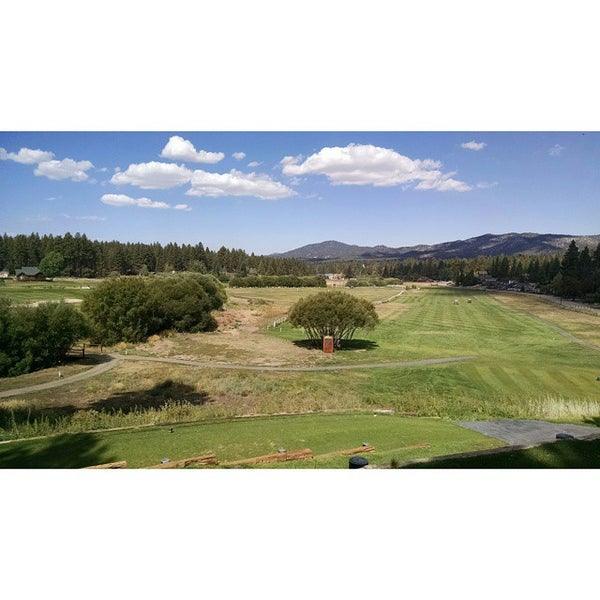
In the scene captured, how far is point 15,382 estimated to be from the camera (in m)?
7.25

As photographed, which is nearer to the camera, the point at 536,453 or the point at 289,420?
the point at 536,453

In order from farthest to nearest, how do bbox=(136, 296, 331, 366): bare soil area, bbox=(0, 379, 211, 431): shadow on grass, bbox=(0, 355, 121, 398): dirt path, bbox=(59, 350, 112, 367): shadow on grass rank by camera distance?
bbox=(136, 296, 331, 366): bare soil area
bbox=(59, 350, 112, 367): shadow on grass
bbox=(0, 355, 121, 398): dirt path
bbox=(0, 379, 211, 431): shadow on grass

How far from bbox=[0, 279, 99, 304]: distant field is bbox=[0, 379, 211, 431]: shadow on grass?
2.36 meters

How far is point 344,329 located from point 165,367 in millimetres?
5668

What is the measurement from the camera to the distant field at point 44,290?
7879mm

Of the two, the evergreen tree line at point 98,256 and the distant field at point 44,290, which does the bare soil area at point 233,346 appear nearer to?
the evergreen tree line at point 98,256

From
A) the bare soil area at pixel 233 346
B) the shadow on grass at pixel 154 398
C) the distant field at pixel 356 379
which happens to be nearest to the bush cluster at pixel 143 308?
the bare soil area at pixel 233 346

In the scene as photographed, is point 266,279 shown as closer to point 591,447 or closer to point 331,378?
point 331,378

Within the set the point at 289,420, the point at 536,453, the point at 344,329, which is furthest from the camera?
the point at 344,329

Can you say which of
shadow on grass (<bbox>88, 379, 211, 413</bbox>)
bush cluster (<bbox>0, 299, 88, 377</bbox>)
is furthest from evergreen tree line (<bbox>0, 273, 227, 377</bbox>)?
shadow on grass (<bbox>88, 379, 211, 413</bbox>)

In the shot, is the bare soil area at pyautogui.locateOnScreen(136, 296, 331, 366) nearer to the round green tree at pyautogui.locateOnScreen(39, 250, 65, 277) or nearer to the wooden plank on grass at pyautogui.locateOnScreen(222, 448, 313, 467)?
the round green tree at pyautogui.locateOnScreen(39, 250, 65, 277)

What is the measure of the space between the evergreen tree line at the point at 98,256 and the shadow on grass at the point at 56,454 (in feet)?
13.2

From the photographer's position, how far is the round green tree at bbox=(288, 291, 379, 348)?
39.0 feet

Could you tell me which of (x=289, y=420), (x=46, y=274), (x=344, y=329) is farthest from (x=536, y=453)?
(x=46, y=274)
